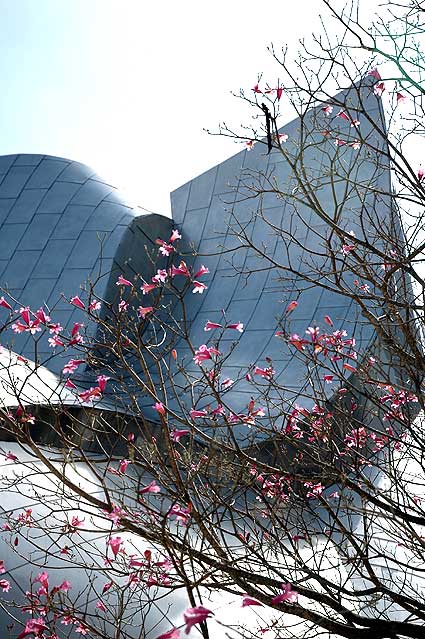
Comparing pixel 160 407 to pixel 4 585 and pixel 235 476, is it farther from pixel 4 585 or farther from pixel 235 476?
pixel 4 585

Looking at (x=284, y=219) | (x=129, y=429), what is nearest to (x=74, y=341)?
(x=129, y=429)

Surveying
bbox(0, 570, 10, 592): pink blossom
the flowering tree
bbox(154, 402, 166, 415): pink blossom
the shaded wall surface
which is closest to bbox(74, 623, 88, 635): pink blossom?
the flowering tree

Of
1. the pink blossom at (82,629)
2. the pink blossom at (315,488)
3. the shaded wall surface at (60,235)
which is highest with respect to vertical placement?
the shaded wall surface at (60,235)

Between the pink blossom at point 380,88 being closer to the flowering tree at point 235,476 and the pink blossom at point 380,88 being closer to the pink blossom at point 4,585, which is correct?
the flowering tree at point 235,476

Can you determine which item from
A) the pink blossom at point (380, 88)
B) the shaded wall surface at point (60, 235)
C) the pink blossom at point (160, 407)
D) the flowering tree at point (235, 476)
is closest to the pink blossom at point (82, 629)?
the flowering tree at point (235, 476)

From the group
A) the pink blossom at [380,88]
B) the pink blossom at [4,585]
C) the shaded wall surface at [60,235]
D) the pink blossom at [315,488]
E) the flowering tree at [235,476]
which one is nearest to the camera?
the flowering tree at [235,476]

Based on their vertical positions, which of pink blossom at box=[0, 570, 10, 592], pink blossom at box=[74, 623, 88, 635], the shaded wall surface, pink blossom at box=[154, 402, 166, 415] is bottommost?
pink blossom at box=[74, 623, 88, 635]

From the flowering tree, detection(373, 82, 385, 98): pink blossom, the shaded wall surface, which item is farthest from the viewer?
the shaded wall surface

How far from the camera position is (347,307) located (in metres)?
12.5

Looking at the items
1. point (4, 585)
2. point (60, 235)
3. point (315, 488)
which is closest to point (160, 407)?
point (315, 488)

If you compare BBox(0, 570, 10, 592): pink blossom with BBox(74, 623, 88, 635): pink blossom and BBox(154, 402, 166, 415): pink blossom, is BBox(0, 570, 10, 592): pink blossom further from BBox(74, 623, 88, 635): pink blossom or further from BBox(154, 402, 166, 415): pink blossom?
BBox(154, 402, 166, 415): pink blossom

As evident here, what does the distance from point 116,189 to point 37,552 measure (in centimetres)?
1233

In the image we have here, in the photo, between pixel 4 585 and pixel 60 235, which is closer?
pixel 4 585

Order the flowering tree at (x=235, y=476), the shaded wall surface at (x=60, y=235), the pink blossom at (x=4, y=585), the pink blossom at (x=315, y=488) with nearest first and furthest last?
1. the flowering tree at (x=235, y=476)
2. the pink blossom at (x=315, y=488)
3. the pink blossom at (x=4, y=585)
4. the shaded wall surface at (x=60, y=235)
